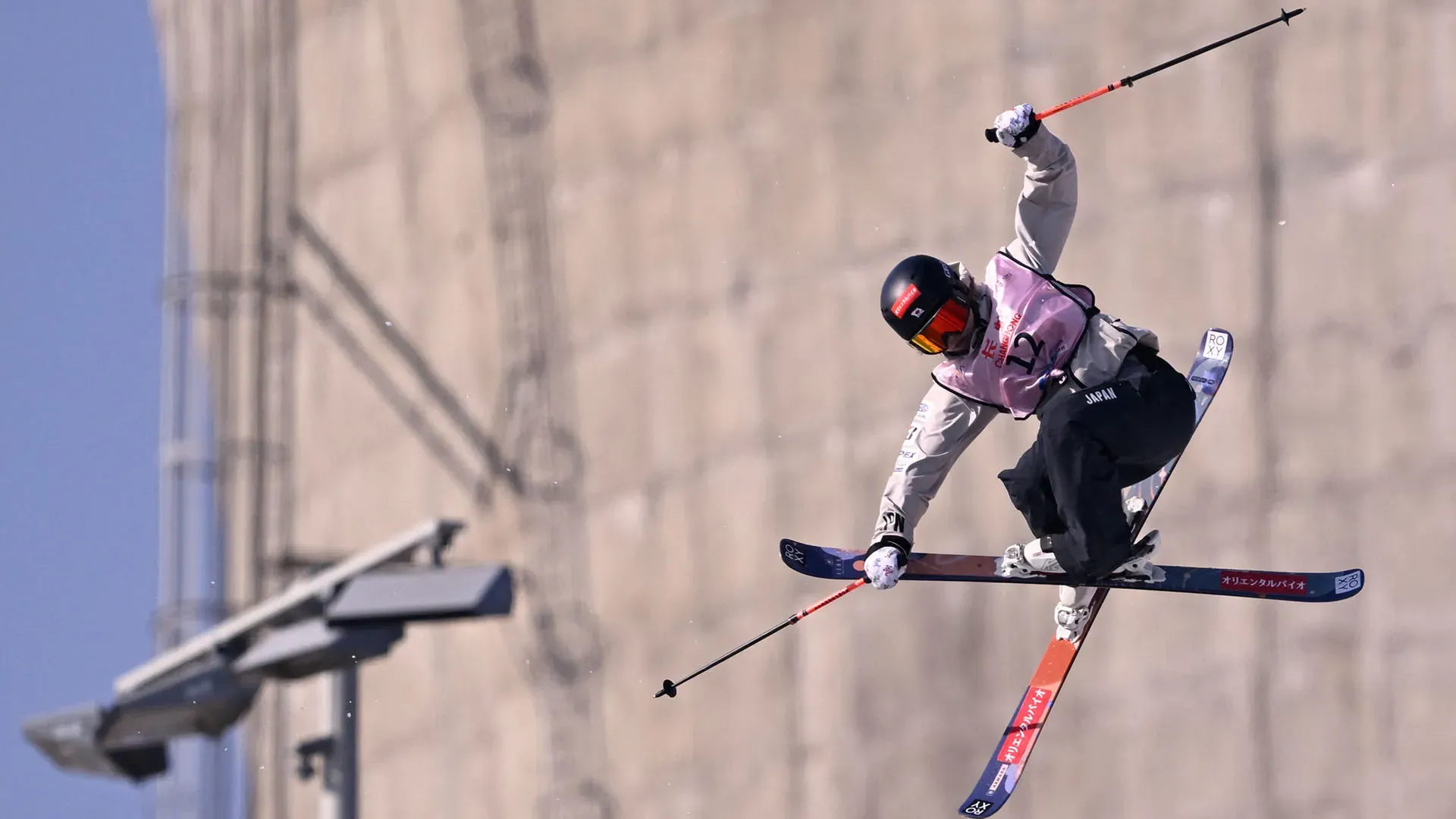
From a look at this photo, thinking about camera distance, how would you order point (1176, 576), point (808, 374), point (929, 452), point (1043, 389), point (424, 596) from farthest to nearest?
1. point (808, 374)
2. point (424, 596)
3. point (1176, 576)
4. point (929, 452)
5. point (1043, 389)

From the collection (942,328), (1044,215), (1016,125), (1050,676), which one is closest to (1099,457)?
(942,328)

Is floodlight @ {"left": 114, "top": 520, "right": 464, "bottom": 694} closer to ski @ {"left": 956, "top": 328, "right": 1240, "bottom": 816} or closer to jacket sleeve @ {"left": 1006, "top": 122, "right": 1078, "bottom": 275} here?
ski @ {"left": 956, "top": 328, "right": 1240, "bottom": 816}

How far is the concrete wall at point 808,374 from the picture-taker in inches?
440

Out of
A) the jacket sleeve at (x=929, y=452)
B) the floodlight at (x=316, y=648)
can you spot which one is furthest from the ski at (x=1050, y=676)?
the floodlight at (x=316, y=648)

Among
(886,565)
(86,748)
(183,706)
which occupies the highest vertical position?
(183,706)

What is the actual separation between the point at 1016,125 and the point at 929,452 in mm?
1446

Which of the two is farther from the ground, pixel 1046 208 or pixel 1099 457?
pixel 1046 208

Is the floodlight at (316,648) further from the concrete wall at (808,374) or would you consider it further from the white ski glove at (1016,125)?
the white ski glove at (1016,125)

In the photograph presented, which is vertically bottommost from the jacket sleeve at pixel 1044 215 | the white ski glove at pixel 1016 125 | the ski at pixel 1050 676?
the ski at pixel 1050 676

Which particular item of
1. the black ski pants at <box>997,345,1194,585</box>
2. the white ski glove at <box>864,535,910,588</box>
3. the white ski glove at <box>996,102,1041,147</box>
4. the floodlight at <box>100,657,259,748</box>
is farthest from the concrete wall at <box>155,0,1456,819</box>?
the floodlight at <box>100,657,259,748</box>

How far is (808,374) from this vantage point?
1509 cm

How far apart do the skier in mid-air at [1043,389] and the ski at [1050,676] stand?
524 millimetres

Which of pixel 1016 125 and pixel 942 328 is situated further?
pixel 942 328

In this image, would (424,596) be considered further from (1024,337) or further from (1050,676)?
(1024,337)
